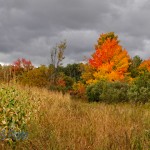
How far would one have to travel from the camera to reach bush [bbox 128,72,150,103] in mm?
21000

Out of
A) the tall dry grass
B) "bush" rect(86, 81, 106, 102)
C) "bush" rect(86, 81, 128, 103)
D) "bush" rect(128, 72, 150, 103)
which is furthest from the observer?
A: "bush" rect(86, 81, 106, 102)

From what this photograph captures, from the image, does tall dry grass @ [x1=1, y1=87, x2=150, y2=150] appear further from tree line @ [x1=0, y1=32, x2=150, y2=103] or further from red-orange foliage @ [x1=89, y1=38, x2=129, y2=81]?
red-orange foliage @ [x1=89, y1=38, x2=129, y2=81]

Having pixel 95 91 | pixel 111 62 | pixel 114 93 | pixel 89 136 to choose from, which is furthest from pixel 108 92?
pixel 89 136

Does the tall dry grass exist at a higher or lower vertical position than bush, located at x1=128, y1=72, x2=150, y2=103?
lower

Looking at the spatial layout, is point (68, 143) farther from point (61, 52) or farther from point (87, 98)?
point (61, 52)

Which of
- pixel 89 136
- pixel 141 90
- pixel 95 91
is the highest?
pixel 141 90

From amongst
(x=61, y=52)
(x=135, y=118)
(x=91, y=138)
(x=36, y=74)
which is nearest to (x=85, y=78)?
(x=61, y=52)

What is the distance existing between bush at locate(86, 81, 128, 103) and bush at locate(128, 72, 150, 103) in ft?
2.63

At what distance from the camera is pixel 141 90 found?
71.1ft

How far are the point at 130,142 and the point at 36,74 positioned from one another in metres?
21.0

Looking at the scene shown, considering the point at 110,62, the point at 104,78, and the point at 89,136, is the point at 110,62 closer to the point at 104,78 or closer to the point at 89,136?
the point at 104,78

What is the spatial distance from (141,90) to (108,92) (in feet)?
9.54

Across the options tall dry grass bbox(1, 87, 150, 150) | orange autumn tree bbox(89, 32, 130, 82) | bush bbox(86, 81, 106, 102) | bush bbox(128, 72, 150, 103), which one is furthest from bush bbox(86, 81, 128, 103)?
tall dry grass bbox(1, 87, 150, 150)

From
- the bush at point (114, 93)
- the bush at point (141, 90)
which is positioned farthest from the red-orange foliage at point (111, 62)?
the bush at point (141, 90)
